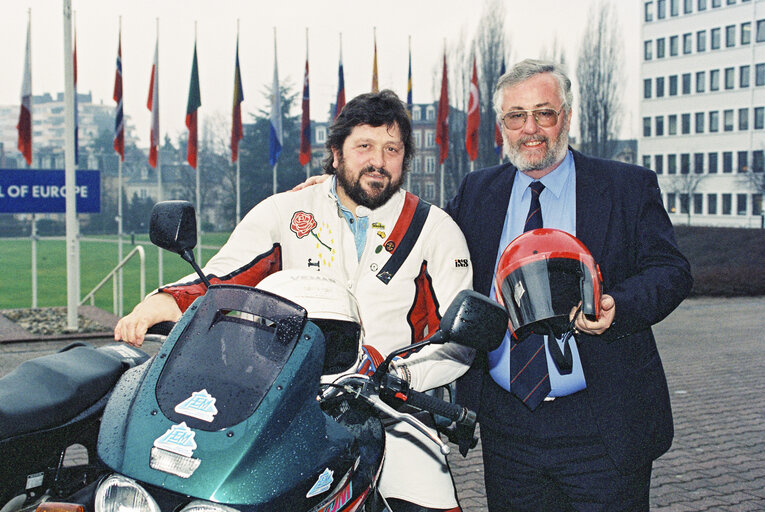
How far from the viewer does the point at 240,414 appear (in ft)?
5.57

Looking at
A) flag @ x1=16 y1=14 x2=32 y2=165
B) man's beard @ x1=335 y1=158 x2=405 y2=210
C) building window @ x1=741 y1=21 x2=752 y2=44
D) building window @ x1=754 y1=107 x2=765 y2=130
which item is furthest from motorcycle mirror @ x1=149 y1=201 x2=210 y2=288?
building window @ x1=741 y1=21 x2=752 y2=44

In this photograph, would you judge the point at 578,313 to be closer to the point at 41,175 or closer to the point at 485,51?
the point at 41,175

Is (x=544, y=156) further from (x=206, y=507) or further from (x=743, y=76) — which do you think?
(x=743, y=76)

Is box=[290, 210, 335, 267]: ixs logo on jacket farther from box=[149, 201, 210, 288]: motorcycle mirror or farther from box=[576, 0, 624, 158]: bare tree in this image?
box=[576, 0, 624, 158]: bare tree

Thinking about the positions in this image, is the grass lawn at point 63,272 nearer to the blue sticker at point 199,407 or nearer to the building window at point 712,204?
the blue sticker at point 199,407

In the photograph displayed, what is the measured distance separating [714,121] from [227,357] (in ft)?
223

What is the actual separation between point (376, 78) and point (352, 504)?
→ 19.3 m

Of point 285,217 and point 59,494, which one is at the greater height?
point 285,217

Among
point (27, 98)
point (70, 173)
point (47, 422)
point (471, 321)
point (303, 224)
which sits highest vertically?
point (27, 98)

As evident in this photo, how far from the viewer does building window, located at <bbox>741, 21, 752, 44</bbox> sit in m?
61.1

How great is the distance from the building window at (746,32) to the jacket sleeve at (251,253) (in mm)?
66473

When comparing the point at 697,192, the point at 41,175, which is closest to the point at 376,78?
the point at 41,175

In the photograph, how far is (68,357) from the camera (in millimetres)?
2863

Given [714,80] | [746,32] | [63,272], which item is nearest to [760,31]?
[746,32]
